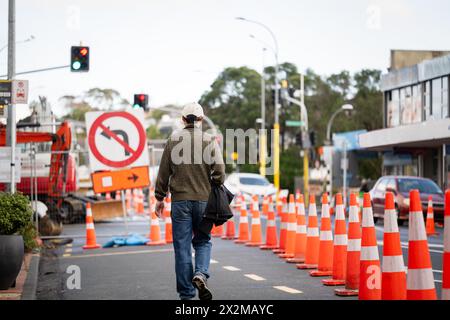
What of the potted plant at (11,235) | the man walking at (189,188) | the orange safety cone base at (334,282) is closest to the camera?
the man walking at (189,188)

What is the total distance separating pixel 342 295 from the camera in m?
11.0

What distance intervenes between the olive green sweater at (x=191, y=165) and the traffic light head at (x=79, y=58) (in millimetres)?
14870

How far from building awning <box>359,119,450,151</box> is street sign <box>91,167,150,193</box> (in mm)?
20832

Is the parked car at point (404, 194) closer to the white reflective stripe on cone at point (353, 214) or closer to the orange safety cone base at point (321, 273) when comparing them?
the orange safety cone base at point (321, 273)

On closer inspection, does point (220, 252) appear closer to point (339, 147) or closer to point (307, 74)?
point (339, 147)

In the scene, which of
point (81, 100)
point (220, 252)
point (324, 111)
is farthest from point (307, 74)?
point (220, 252)

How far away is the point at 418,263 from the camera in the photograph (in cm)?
822

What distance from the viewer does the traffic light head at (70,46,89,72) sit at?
2481 centimetres

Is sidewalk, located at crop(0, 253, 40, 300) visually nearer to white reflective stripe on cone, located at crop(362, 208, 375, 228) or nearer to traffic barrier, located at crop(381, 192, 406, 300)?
white reflective stripe on cone, located at crop(362, 208, 375, 228)

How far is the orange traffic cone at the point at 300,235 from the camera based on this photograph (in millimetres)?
15484

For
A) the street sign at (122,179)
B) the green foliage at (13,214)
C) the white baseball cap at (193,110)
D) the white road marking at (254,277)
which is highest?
the white baseball cap at (193,110)

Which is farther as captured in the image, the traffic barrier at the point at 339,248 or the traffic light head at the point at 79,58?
the traffic light head at the point at 79,58

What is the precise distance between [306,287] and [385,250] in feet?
10.3

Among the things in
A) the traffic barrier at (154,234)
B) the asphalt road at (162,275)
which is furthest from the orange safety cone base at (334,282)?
the traffic barrier at (154,234)
